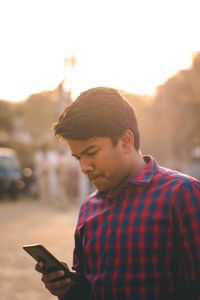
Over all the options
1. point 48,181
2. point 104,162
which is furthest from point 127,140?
point 48,181

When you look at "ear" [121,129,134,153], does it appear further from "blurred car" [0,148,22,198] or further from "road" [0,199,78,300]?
"blurred car" [0,148,22,198]

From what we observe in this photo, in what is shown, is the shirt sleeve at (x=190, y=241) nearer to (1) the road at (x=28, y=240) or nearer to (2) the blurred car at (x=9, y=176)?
(1) the road at (x=28, y=240)

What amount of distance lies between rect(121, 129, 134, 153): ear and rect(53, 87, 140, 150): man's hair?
0.02 m

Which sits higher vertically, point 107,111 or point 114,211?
point 107,111

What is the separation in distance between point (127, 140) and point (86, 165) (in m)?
0.17

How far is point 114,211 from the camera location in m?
2.24

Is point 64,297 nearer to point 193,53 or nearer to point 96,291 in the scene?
point 96,291

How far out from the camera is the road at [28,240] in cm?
743

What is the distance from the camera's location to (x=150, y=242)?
6.82 feet

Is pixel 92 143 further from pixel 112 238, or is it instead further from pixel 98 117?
pixel 112 238

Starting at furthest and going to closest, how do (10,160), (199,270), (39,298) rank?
1. (10,160)
2. (39,298)
3. (199,270)

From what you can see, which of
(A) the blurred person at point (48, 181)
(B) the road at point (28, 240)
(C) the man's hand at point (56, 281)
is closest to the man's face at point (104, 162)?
(C) the man's hand at point (56, 281)

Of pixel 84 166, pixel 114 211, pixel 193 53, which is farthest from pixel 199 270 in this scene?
pixel 193 53

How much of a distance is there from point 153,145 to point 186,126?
4.53m
